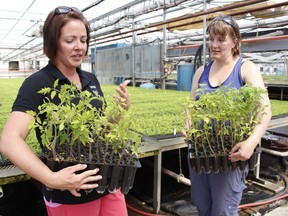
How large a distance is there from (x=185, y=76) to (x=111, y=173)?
194 inches

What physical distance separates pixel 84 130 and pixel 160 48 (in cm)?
540

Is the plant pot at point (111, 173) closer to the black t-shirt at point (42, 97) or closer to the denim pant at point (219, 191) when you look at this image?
the black t-shirt at point (42, 97)

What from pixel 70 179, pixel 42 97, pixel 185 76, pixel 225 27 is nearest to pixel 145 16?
pixel 185 76

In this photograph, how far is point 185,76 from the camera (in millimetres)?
5785

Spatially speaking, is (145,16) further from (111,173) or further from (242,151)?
(111,173)

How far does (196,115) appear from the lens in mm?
1370

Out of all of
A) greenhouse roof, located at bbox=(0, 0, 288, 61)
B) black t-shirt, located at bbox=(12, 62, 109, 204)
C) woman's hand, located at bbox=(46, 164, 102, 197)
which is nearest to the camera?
woman's hand, located at bbox=(46, 164, 102, 197)

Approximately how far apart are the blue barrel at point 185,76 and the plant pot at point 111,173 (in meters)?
4.79

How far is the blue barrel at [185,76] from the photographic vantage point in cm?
570

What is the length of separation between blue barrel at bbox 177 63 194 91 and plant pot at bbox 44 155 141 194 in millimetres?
4794

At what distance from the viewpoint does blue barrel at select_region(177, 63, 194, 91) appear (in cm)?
570

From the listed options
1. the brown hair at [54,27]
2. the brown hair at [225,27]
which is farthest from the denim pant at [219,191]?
the brown hair at [54,27]

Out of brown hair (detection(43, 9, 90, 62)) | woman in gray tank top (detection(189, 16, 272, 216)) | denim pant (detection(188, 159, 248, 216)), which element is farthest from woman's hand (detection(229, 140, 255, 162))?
brown hair (detection(43, 9, 90, 62))

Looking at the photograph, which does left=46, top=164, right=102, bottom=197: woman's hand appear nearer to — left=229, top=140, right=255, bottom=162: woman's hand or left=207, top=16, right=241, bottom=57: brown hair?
left=229, top=140, right=255, bottom=162: woman's hand
